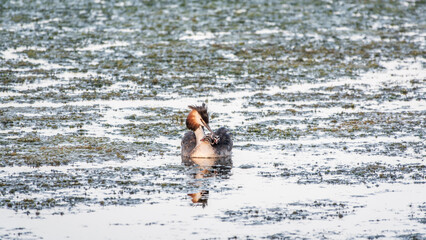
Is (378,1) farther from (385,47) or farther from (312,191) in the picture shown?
(312,191)

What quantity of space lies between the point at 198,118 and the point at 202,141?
1.81 ft

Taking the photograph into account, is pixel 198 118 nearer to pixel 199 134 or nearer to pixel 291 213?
pixel 199 134

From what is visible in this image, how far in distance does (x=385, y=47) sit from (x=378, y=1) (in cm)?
1173

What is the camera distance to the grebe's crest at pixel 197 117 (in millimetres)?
16844

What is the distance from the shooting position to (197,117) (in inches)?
670

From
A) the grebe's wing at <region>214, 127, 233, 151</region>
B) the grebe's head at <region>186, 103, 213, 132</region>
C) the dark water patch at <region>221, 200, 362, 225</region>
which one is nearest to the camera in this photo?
the dark water patch at <region>221, 200, 362, 225</region>

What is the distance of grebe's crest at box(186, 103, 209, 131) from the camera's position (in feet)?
55.3

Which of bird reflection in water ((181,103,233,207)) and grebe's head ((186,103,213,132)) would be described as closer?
bird reflection in water ((181,103,233,207))

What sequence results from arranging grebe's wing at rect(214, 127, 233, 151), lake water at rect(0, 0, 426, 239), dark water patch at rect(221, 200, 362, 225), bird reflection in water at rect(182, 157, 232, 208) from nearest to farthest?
1. dark water patch at rect(221, 200, 362, 225)
2. lake water at rect(0, 0, 426, 239)
3. bird reflection in water at rect(182, 157, 232, 208)
4. grebe's wing at rect(214, 127, 233, 151)

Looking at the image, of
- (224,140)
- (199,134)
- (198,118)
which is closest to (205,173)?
(224,140)

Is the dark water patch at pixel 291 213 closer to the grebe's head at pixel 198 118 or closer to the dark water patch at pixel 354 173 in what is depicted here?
the dark water patch at pixel 354 173

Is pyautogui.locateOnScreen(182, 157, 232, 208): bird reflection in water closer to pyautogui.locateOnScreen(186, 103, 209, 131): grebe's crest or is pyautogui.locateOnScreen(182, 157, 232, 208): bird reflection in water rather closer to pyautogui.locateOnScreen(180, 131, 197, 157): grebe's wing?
pyautogui.locateOnScreen(180, 131, 197, 157): grebe's wing

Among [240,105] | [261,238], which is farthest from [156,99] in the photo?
[261,238]

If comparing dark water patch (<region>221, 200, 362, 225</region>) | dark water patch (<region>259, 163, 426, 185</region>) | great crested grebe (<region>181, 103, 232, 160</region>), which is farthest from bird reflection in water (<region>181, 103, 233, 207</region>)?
dark water patch (<region>221, 200, 362, 225</region>)
